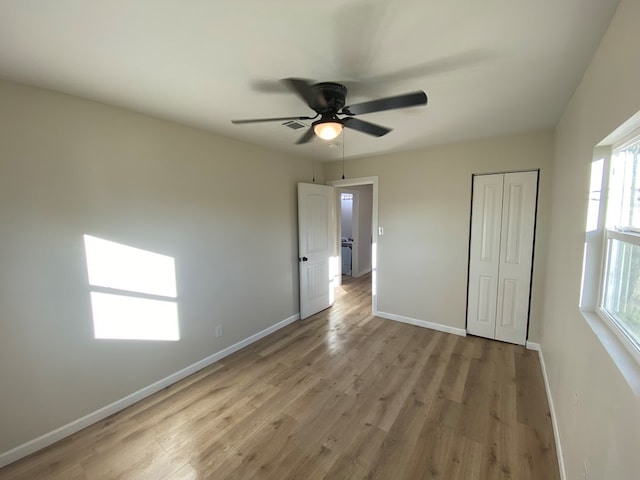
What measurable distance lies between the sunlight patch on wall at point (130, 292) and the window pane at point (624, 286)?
3.01 m

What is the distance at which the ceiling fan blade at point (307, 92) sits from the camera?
1.37m

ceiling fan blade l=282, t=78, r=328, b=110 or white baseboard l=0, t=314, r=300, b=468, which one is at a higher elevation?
ceiling fan blade l=282, t=78, r=328, b=110

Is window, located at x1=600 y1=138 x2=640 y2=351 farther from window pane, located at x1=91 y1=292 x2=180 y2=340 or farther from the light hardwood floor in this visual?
window pane, located at x1=91 y1=292 x2=180 y2=340

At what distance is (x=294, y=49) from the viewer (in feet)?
4.64

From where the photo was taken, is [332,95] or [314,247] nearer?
[332,95]

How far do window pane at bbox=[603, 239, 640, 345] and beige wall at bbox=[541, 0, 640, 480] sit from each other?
0.14 metres

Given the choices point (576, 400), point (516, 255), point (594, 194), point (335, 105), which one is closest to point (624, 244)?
point (594, 194)

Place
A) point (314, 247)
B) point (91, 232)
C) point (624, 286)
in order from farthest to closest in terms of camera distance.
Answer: point (314, 247) → point (91, 232) → point (624, 286)

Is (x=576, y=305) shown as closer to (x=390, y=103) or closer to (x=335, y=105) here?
(x=390, y=103)

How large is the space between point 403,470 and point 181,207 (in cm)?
268

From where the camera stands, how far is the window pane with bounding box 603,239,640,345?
1078mm

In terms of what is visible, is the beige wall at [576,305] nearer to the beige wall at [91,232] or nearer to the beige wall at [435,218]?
the beige wall at [435,218]

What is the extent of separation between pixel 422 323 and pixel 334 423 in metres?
2.13

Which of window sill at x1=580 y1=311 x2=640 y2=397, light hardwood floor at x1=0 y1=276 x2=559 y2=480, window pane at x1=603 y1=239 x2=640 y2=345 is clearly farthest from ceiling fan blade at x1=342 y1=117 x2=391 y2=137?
light hardwood floor at x1=0 y1=276 x2=559 y2=480
